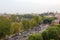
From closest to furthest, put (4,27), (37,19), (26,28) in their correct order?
(4,27) → (26,28) → (37,19)

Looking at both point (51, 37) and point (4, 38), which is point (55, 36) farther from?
point (4, 38)

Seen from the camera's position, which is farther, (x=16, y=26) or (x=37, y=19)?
(x=37, y=19)

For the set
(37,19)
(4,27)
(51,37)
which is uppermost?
(51,37)

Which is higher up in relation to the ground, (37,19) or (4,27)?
(4,27)

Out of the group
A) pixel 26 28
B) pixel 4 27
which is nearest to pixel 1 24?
pixel 4 27

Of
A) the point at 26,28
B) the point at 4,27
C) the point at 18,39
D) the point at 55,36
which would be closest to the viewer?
the point at 55,36

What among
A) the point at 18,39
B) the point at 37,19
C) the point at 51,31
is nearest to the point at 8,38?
the point at 18,39

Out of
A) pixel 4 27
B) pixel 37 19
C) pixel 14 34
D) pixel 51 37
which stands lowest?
pixel 37 19

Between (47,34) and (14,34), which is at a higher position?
(47,34)

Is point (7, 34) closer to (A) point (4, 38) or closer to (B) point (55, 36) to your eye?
(A) point (4, 38)
